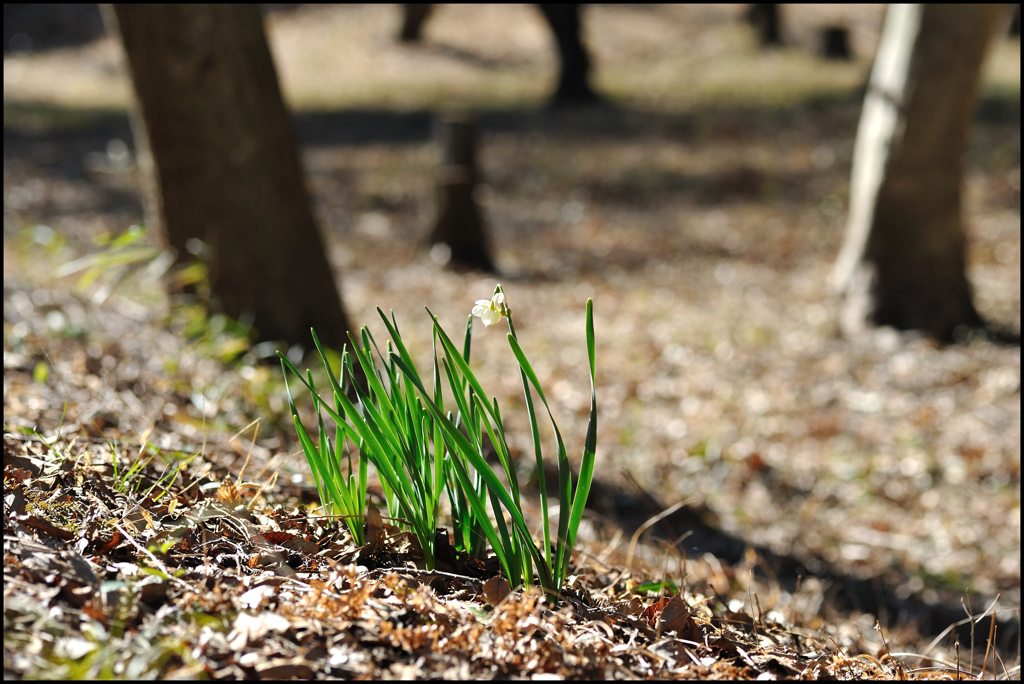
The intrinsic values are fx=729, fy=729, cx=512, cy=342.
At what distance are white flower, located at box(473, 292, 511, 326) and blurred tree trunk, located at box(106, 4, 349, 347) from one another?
297 cm

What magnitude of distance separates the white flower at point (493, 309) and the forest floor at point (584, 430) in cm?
58

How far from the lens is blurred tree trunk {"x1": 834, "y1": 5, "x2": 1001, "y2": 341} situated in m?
5.13

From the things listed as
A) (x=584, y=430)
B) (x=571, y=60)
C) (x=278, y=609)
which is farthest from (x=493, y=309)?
(x=571, y=60)

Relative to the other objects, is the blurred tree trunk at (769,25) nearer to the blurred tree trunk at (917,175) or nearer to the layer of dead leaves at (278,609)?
the blurred tree trunk at (917,175)

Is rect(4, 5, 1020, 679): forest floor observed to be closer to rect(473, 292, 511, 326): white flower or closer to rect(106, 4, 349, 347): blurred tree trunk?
rect(106, 4, 349, 347): blurred tree trunk

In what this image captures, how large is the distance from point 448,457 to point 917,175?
5.12 meters

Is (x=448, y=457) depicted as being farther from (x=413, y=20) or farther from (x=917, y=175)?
(x=413, y=20)

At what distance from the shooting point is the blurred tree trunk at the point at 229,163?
148 inches

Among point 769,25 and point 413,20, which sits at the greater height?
point 413,20

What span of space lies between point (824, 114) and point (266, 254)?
12.6m

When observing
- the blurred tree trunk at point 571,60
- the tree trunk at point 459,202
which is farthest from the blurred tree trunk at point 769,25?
the tree trunk at point 459,202

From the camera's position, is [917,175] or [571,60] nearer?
[917,175]

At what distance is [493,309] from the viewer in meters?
1.48

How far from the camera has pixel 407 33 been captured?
72.7 feet
